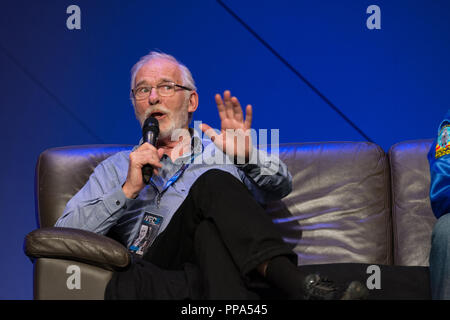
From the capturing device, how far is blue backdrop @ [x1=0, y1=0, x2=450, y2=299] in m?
2.48

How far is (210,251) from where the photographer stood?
153 cm

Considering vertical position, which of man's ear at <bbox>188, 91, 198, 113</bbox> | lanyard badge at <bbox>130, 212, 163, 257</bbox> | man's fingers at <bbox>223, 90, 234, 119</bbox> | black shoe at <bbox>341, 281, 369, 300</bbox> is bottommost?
black shoe at <bbox>341, 281, 369, 300</bbox>

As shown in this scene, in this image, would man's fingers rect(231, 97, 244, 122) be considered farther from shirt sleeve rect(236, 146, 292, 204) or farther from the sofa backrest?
the sofa backrest

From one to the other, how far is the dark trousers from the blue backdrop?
3.20 ft

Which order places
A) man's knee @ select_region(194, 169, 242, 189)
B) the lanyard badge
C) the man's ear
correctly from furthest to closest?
1. the man's ear
2. the lanyard badge
3. man's knee @ select_region(194, 169, 242, 189)

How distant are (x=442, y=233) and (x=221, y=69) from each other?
143 cm

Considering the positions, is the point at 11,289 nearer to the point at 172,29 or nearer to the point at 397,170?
the point at 172,29

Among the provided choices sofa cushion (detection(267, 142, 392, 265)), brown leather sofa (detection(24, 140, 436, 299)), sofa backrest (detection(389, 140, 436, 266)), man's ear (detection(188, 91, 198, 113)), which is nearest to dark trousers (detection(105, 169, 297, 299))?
brown leather sofa (detection(24, 140, 436, 299))

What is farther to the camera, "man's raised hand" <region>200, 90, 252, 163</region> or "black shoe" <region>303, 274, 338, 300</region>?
"man's raised hand" <region>200, 90, 252, 163</region>

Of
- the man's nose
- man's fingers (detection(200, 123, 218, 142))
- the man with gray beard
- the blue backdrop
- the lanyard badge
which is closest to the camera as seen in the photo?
the man with gray beard

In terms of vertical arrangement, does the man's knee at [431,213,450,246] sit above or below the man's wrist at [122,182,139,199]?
below

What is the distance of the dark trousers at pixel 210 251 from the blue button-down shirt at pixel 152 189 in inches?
9.1

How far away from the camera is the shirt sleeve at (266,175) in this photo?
1828 millimetres
